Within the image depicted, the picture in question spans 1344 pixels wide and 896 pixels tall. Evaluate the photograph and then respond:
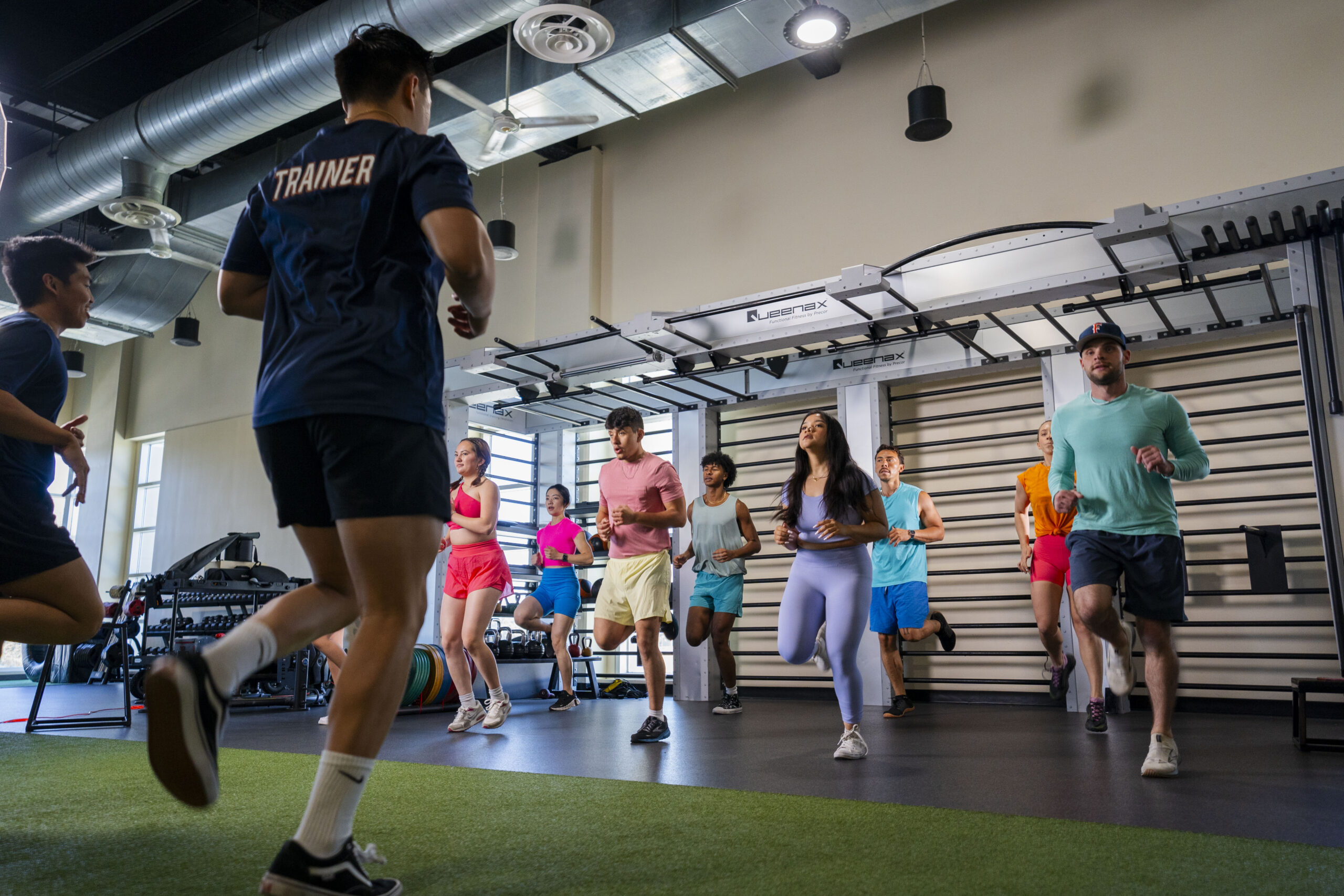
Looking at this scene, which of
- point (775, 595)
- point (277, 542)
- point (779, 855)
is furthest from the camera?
point (277, 542)

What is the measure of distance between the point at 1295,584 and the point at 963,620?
2334 mm

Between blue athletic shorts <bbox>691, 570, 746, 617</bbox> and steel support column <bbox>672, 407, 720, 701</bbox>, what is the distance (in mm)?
1021

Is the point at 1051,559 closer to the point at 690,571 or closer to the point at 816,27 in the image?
the point at 690,571

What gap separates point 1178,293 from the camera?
6.10 m

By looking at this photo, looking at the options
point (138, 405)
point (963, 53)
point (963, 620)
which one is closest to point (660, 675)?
point (963, 620)

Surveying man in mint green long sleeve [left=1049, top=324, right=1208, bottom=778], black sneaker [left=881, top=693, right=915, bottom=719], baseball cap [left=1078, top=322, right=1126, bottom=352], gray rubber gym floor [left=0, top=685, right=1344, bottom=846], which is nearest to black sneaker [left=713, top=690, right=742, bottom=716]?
gray rubber gym floor [left=0, top=685, right=1344, bottom=846]

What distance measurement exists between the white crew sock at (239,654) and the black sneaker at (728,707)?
516 cm

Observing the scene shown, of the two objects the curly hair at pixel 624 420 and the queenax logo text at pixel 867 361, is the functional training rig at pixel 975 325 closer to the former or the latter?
the queenax logo text at pixel 867 361

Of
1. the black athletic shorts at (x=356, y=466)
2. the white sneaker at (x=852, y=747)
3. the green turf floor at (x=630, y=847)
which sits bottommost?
Result: the white sneaker at (x=852, y=747)

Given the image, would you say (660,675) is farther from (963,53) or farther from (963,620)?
(963,53)

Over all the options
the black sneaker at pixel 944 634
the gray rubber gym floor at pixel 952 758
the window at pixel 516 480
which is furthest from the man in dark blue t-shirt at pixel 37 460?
the window at pixel 516 480

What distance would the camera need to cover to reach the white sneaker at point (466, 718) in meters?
5.17

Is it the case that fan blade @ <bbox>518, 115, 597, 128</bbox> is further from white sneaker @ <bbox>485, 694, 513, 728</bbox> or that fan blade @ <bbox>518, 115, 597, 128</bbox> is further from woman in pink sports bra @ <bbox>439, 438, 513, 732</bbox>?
white sneaker @ <bbox>485, 694, 513, 728</bbox>

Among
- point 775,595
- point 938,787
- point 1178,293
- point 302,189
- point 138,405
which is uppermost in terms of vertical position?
point 138,405
